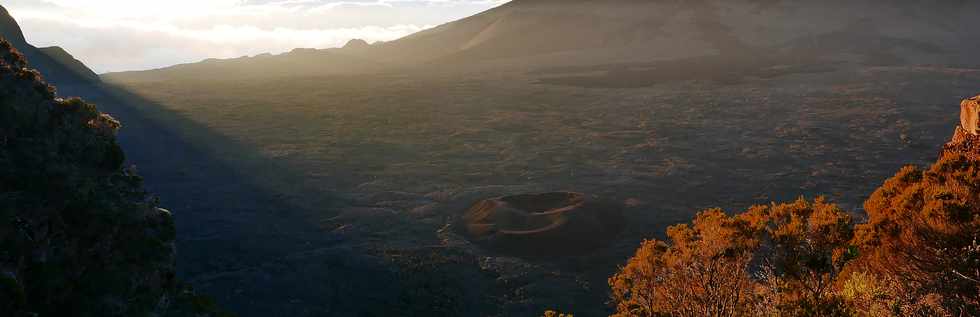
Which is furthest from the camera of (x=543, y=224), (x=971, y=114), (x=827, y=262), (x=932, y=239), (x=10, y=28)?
(x=10, y=28)

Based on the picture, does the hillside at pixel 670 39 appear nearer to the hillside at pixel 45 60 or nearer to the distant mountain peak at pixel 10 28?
the hillside at pixel 45 60

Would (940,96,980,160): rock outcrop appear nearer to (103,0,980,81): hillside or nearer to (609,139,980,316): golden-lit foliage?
(609,139,980,316): golden-lit foliage

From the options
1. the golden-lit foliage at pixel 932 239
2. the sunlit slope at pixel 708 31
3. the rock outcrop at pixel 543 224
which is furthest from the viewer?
the sunlit slope at pixel 708 31

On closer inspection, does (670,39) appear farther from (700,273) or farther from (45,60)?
(700,273)

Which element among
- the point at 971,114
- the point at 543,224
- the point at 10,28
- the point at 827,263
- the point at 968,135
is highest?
the point at 10,28

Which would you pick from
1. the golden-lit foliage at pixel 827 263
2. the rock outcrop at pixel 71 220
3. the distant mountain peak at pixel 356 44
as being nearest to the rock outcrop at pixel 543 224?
the golden-lit foliage at pixel 827 263

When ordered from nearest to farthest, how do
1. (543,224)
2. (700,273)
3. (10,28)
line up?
(700,273), (543,224), (10,28)

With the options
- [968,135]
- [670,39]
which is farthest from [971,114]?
[670,39]
